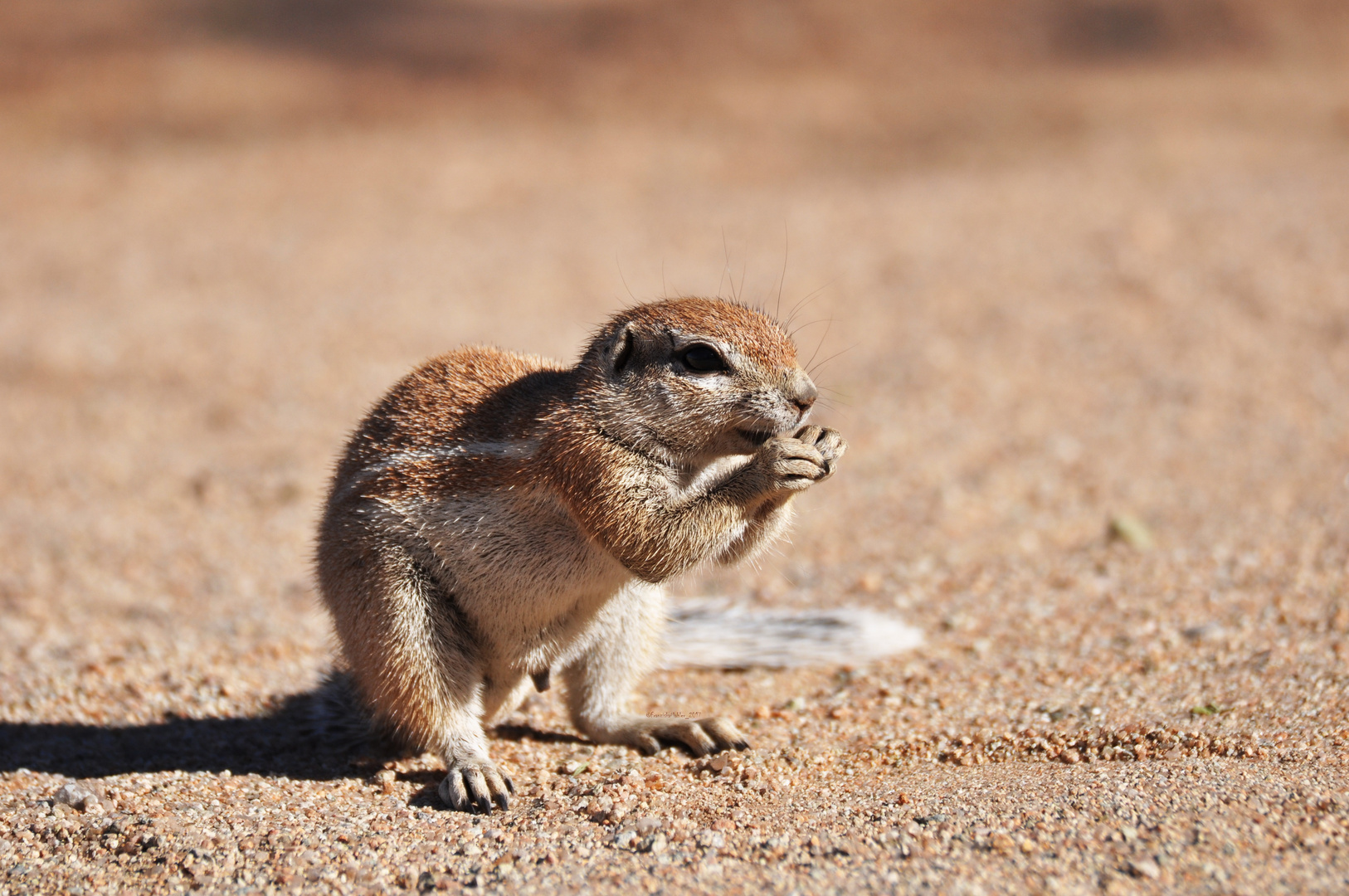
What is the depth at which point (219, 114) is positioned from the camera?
17.2 m

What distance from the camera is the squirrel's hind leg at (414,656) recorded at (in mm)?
3871

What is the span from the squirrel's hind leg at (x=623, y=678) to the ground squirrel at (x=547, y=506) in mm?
11

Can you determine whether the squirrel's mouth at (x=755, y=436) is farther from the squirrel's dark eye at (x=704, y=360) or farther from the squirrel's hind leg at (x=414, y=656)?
the squirrel's hind leg at (x=414, y=656)

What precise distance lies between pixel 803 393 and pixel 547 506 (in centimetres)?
89

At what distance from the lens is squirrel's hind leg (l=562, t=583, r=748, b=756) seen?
4.25m

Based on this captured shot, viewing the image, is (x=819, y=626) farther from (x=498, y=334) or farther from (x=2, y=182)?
(x=2, y=182)

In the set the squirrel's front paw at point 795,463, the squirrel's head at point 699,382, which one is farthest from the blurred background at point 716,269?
the squirrel's head at point 699,382

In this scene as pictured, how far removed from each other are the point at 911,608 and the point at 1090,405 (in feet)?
12.3

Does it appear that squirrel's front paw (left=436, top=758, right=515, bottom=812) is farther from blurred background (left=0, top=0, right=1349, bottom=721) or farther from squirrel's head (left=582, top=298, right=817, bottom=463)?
blurred background (left=0, top=0, right=1349, bottom=721)

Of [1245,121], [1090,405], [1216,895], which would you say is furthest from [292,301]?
[1245,121]

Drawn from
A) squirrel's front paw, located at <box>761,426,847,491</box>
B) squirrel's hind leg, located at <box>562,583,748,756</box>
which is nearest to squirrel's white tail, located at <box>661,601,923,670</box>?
squirrel's hind leg, located at <box>562,583,748,756</box>

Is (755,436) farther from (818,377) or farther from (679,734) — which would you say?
(818,377)

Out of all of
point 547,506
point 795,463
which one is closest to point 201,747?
point 547,506

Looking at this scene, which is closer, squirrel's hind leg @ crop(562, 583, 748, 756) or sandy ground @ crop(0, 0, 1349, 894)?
sandy ground @ crop(0, 0, 1349, 894)
